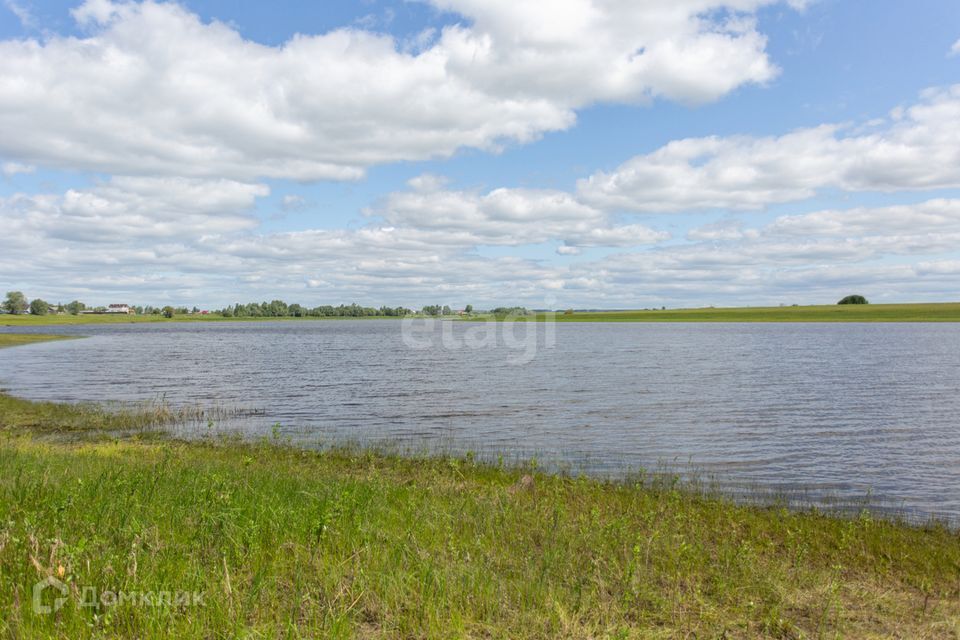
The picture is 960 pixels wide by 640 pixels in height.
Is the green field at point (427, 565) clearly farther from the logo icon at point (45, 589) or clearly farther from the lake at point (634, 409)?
the lake at point (634, 409)

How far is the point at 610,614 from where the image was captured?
7367 mm

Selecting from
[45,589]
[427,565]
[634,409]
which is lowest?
[634,409]

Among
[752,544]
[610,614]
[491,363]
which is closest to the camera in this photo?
[610,614]

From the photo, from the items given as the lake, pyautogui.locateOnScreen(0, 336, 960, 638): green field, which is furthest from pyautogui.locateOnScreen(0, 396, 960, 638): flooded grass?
the lake

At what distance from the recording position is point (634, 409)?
105 ft

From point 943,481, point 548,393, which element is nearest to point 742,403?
point 548,393

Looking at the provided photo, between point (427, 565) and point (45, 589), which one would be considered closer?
point (45, 589)

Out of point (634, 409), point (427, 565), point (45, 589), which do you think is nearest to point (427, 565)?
point (427, 565)

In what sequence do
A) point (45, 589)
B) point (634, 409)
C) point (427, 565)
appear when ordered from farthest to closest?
point (634, 409), point (427, 565), point (45, 589)

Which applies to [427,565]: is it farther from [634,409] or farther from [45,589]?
[634,409]

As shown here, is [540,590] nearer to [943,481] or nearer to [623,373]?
[943,481]

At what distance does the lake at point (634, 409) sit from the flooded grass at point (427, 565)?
213 inches

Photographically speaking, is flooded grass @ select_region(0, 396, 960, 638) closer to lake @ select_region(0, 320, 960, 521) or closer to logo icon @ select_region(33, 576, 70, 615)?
logo icon @ select_region(33, 576, 70, 615)

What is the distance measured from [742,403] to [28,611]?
1330 inches
